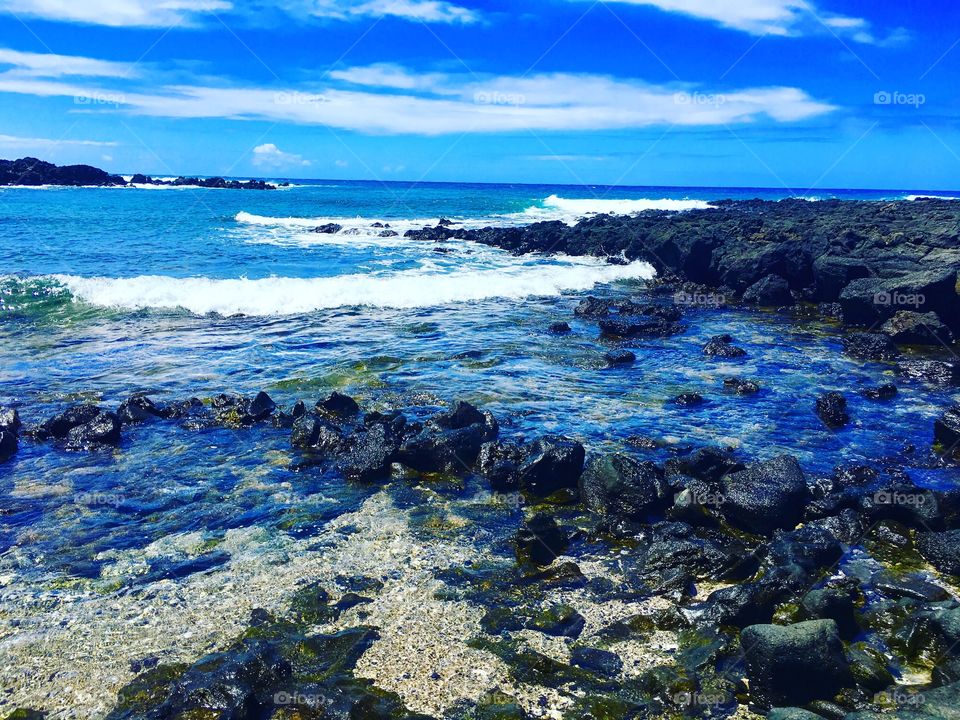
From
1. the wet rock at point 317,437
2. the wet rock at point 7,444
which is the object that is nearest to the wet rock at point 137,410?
the wet rock at point 7,444

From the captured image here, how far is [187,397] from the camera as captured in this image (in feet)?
40.3

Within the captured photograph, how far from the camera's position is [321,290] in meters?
23.1

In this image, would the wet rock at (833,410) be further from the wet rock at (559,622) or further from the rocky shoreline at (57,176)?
the rocky shoreline at (57,176)

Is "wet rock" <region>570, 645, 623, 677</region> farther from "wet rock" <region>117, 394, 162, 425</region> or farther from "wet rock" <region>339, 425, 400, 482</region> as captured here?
"wet rock" <region>117, 394, 162, 425</region>

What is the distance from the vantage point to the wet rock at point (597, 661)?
556 centimetres

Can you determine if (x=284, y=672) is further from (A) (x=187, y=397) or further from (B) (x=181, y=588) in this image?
(A) (x=187, y=397)

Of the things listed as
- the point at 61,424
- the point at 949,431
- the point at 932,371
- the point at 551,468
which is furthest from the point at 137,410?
the point at 932,371

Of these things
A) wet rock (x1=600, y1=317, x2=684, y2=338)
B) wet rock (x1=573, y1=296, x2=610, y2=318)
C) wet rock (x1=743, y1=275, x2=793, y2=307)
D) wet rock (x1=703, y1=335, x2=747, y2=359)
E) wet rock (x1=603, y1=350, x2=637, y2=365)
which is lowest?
wet rock (x1=603, y1=350, x2=637, y2=365)

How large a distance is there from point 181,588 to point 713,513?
20.1ft

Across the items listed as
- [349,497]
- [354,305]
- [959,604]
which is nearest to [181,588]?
[349,497]

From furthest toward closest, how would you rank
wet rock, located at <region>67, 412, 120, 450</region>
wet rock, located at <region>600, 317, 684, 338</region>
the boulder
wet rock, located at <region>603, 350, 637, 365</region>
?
wet rock, located at <region>600, 317, 684, 338</region> < wet rock, located at <region>603, 350, 637, 365</region> < wet rock, located at <region>67, 412, 120, 450</region> < the boulder

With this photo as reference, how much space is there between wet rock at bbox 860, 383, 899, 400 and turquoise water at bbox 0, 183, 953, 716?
1.28 feet

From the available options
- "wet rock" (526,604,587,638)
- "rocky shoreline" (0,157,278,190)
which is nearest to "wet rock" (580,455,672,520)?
"wet rock" (526,604,587,638)

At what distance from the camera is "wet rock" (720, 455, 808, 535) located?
789 cm
